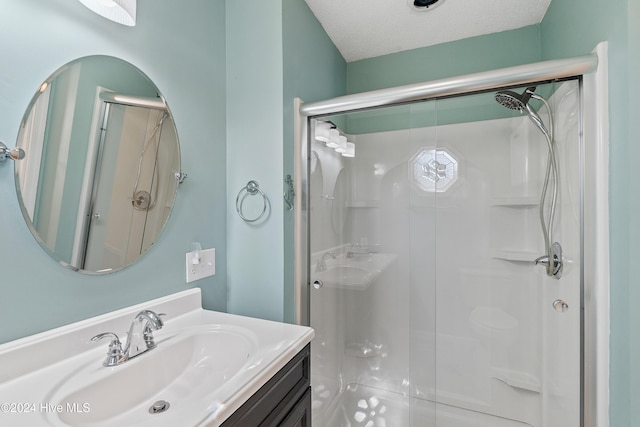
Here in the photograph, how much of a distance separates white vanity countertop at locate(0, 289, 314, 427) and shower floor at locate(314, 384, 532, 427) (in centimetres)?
104

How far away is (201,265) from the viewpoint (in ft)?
4.36

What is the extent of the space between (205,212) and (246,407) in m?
0.86

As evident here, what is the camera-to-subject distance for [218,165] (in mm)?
1439

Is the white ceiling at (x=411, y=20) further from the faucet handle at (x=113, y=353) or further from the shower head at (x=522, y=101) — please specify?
the faucet handle at (x=113, y=353)

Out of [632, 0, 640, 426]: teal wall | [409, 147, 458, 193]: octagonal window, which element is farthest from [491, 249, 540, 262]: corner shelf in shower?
[632, 0, 640, 426]: teal wall

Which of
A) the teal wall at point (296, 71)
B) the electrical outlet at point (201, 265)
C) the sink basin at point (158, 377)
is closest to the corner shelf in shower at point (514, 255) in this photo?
the teal wall at point (296, 71)

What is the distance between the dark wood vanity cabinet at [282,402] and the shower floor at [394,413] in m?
0.87

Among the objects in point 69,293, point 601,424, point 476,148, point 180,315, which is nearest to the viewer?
point 69,293

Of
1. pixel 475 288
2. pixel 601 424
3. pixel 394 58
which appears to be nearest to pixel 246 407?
pixel 601 424

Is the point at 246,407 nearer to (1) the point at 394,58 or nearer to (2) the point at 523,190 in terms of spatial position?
(2) the point at 523,190

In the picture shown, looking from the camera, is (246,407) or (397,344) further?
(397,344)

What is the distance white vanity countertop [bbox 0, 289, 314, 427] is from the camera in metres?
0.64

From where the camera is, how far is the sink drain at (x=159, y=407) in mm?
822

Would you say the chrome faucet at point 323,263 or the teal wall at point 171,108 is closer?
the teal wall at point 171,108
